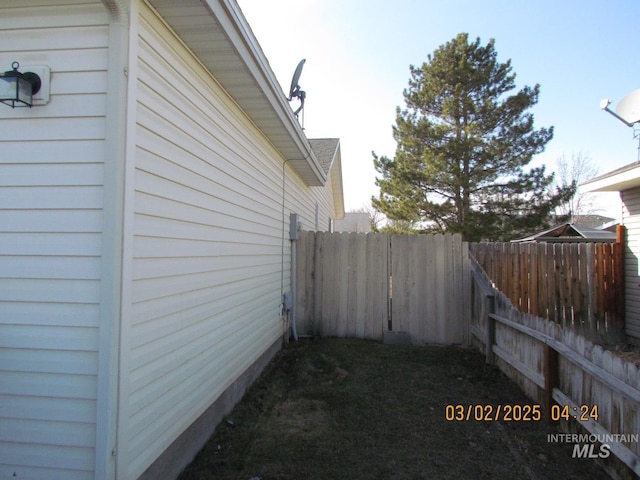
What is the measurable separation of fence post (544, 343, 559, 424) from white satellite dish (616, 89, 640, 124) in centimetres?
696

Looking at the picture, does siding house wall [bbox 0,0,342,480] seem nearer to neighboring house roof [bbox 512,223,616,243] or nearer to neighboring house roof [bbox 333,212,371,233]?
neighboring house roof [bbox 512,223,616,243]

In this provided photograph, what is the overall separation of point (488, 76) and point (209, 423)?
14422mm

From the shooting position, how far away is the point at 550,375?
3.33m

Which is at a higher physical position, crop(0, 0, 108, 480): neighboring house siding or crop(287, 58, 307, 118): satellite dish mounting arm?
crop(287, 58, 307, 118): satellite dish mounting arm

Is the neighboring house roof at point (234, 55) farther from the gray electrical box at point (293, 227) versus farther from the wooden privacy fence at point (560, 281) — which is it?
the wooden privacy fence at point (560, 281)

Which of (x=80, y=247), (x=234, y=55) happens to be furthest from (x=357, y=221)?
(x=80, y=247)

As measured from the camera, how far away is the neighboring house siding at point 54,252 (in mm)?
1885

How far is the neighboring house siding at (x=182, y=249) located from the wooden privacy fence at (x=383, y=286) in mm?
2296

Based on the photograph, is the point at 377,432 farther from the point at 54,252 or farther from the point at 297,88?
the point at 297,88

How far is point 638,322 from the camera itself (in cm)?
665

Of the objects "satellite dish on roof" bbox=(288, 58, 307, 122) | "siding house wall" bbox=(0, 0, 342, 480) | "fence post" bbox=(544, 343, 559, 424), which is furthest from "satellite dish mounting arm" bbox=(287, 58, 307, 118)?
A: "fence post" bbox=(544, 343, 559, 424)

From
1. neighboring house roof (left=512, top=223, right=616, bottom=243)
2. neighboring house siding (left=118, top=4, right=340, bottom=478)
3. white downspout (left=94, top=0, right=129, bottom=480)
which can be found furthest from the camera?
neighboring house roof (left=512, top=223, right=616, bottom=243)

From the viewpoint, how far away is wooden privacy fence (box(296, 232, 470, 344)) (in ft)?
20.1

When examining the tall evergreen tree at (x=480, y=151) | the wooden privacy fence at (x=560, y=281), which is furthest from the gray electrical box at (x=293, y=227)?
the tall evergreen tree at (x=480, y=151)
